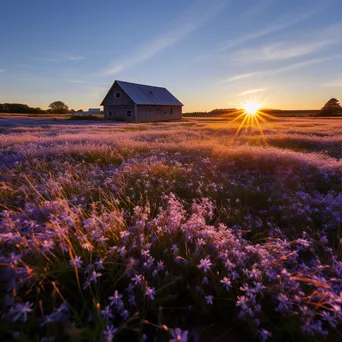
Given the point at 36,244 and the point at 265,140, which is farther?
the point at 265,140

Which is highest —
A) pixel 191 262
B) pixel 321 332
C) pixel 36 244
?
pixel 36 244

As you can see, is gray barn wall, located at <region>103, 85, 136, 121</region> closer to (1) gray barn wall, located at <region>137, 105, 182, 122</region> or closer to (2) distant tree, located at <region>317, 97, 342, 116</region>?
(1) gray barn wall, located at <region>137, 105, 182, 122</region>

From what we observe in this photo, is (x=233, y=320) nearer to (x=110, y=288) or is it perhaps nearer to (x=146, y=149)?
(x=110, y=288)

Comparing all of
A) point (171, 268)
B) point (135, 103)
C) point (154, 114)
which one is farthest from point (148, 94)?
point (171, 268)

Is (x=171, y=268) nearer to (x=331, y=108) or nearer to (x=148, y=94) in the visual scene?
(x=148, y=94)

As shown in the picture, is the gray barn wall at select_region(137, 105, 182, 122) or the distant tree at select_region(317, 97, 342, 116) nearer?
the gray barn wall at select_region(137, 105, 182, 122)

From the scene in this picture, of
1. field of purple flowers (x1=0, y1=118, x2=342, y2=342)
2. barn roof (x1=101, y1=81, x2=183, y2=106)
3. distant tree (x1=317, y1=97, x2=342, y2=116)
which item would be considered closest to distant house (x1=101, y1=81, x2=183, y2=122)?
barn roof (x1=101, y1=81, x2=183, y2=106)

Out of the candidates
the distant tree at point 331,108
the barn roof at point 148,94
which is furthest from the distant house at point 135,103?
the distant tree at point 331,108

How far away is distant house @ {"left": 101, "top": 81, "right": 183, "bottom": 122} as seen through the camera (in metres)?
38.1

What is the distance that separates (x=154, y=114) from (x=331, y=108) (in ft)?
157

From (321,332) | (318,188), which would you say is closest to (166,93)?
(318,188)

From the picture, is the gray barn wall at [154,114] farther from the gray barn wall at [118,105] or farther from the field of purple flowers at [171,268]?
the field of purple flowers at [171,268]

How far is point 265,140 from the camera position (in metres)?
11.3

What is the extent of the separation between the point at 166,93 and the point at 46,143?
44.0 metres
